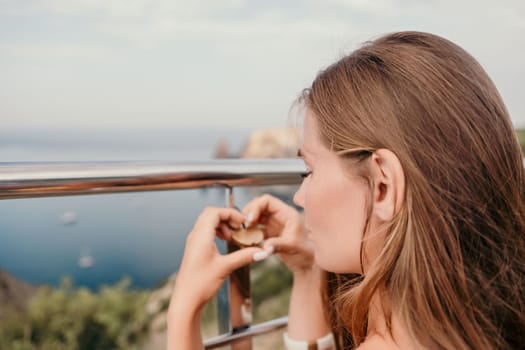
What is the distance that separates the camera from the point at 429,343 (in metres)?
0.87

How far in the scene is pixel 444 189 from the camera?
2.78ft

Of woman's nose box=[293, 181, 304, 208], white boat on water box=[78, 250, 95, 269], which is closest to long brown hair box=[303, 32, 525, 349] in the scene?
woman's nose box=[293, 181, 304, 208]

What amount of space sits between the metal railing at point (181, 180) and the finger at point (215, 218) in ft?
0.29

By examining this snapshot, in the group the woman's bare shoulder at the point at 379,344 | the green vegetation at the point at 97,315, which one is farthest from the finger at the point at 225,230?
the green vegetation at the point at 97,315

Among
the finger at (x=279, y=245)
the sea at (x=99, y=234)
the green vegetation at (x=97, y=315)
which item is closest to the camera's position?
the finger at (x=279, y=245)

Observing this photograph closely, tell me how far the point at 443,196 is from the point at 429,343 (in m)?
0.24

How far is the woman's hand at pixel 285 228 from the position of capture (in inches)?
45.1

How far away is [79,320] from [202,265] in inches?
121

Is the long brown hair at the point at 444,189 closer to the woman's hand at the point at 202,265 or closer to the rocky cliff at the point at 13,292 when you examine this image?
the woman's hand at the point at 202,265

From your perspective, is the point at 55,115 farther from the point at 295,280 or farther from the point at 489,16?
Answer: the point at 295,280

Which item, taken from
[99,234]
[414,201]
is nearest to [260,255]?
[414,201]

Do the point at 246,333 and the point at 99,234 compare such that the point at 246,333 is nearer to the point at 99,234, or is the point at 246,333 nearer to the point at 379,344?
the point at 379,344

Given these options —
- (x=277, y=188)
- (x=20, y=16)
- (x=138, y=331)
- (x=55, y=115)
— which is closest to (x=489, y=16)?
(x=138, y=331)

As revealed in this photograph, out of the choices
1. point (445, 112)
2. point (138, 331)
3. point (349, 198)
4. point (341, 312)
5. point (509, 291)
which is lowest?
point (138, 331)
